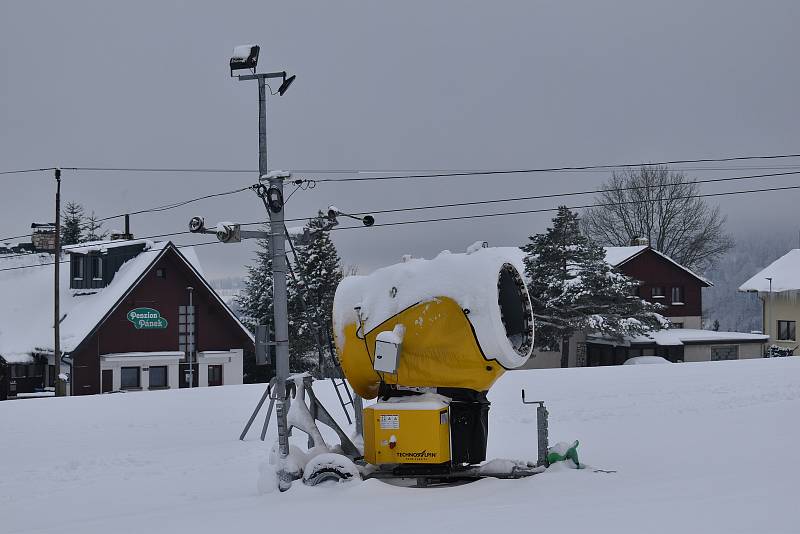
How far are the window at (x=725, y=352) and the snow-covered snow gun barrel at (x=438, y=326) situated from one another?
40.9 meters

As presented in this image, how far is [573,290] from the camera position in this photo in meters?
41.3

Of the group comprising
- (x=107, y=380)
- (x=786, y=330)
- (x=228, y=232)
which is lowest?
(x=107, y=380)

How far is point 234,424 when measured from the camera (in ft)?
51.3

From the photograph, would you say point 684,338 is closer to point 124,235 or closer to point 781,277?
point 781,277

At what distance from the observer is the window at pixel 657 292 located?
50.4m

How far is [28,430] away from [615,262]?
126 feet

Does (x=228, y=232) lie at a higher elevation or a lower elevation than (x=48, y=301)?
higher

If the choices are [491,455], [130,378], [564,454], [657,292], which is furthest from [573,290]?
[564,454]

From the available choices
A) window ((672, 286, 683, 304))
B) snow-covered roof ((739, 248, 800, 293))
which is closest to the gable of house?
window ((672, 286, 683, 304))

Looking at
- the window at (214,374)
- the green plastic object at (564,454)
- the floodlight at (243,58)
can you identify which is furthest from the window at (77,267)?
the green plastic object at (564,454)

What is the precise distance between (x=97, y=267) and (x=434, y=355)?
3144 cm

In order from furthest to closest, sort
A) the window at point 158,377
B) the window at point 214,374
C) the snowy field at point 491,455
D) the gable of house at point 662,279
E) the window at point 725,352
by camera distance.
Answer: the gable of house at point 662,279, the window at point 725,352, the window at point 214,374, the window at point 158,377, the snowy field at point 491,455

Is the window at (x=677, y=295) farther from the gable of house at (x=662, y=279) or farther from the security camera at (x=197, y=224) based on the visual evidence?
the security camera at (x=197, y=224)

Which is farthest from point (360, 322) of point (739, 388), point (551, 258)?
point (551, 258)
